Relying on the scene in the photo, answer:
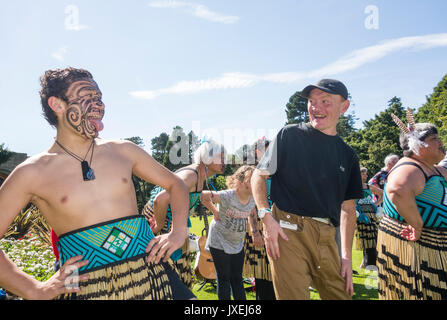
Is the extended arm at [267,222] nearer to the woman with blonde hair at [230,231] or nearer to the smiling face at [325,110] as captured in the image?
the smiling face at [325,110]

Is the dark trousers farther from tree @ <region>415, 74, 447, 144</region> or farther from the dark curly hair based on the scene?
tree @ <region>415, 74, 447, 144</region>

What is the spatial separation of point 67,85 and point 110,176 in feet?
2.32

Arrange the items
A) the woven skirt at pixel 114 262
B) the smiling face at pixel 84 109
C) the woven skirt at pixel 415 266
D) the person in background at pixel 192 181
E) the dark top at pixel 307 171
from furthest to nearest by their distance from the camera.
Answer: the person in background at pixel 192 181
the woven skirt at pixel 415 266
the dark top at pixel 307 171
the smiling face at pixel 84 109
the woven skirt at pixel 114 262

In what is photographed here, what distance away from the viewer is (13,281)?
5.81 ft

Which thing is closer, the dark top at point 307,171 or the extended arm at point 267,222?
the extended arm at point 267,222

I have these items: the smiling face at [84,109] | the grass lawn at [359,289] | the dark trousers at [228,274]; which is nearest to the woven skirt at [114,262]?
the smiling face at [84,109]

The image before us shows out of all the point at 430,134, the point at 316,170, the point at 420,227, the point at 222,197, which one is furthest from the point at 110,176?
the point at 430,134

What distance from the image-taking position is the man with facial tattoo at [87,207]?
183 cm

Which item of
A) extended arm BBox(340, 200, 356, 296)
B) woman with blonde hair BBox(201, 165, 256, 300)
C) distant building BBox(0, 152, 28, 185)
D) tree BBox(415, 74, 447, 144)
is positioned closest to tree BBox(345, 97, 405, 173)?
tree BBox(415, 74, 447, 144)

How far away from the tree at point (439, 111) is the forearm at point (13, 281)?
102ft

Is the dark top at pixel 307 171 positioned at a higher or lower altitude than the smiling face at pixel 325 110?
lower

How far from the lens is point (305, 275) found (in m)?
2.71

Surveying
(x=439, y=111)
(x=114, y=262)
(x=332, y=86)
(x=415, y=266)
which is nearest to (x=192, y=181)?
(x=332, y=86)

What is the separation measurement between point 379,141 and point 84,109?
148 feet
